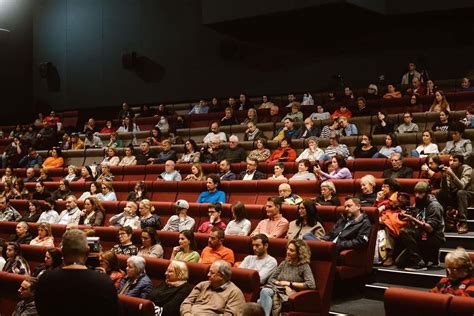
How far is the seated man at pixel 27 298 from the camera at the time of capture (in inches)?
80.0

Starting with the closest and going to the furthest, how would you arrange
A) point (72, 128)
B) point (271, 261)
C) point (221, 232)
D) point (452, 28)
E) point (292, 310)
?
point (292, 310)
point (271, 261)
point (221, 232)
point (452, 28)
point (72, 128)

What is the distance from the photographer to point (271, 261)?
2.05 m

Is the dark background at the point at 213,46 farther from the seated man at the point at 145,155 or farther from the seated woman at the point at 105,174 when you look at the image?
the seated woman at the point at 105,174

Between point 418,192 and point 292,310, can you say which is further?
point 418,192

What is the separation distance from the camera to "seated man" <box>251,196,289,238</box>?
240cm

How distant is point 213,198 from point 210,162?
80 centimetres

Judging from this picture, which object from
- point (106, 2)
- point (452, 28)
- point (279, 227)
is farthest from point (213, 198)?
point (106, 2)

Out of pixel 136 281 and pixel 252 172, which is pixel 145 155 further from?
pixel 136 281

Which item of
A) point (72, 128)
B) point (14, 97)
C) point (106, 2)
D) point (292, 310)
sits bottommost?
point (292, 310)

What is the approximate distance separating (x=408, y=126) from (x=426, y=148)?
46 centimetres

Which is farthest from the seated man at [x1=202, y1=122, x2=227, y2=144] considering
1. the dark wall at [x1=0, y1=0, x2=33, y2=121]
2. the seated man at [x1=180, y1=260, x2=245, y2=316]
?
the dark wall at [x1=0, y1=0, x2=33, y2=121]

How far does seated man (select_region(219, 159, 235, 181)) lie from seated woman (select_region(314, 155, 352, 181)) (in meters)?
0.56

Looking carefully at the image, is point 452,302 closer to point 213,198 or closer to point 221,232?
point 221,232

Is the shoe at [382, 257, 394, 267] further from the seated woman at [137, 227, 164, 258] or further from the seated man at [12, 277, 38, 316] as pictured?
the seated man at [12, 277, 38, 316]
